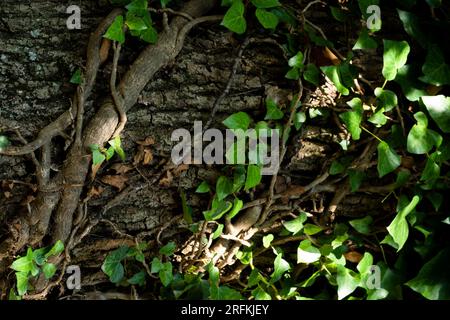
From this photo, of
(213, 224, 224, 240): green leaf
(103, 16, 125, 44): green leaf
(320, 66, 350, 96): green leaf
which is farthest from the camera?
(213, 224, 224, 240): green leaf

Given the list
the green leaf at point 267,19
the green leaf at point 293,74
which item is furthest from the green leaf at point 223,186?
the green leaf at point 267,19

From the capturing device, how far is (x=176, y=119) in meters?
1.46

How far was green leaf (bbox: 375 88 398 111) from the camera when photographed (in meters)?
1.42

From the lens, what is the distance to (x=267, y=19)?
4.54 feet

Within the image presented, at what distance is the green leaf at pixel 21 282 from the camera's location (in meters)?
1.35

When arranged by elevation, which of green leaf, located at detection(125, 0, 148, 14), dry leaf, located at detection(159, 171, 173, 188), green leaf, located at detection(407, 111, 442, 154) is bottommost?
dry leaf, located at detection(159, 171, 173, 188)

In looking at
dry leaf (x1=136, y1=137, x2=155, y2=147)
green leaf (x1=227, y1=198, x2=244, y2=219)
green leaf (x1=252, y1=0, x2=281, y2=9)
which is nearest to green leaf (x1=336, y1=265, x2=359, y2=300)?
green leaf (x1=227, y1=198, x2=244, y2=219)

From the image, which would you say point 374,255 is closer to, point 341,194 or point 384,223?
point 384,223

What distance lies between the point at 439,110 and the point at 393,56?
0.67ft

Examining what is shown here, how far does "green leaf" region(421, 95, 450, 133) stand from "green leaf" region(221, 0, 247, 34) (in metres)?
0.56

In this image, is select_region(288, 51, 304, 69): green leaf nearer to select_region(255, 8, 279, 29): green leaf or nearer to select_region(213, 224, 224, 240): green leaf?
select_region(255, 8, 279, 29): green leaf

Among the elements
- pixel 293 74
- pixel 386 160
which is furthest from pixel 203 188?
pixel 386 160

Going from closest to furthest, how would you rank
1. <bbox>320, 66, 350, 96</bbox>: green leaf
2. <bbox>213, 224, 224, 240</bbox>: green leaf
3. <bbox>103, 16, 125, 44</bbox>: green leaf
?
1. <bbox>103, 16, 125, 44</bbox>: green leaf
2. <bbox>320, 66, 350, 96</bbox>: green leaf
3. <bbox>213, 224, 224, 240</bbox>: green leaf

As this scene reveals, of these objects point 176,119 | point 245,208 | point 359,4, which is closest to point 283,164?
point 245,208
